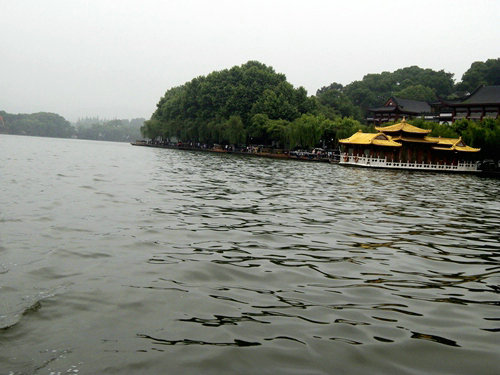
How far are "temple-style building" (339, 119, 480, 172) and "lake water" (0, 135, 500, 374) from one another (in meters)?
36.7

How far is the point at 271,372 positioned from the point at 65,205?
8.85m

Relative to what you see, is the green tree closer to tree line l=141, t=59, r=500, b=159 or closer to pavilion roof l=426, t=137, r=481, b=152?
tree line l=141, t=59, r=500, b=159

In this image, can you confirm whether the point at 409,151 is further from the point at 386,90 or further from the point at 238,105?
the point at 386,90

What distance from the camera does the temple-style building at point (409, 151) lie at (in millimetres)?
45969

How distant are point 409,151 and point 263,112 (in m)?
23.9

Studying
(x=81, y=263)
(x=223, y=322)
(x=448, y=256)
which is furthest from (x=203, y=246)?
(x=448, y=256)

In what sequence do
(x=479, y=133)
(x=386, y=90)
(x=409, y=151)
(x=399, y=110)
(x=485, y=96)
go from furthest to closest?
1. (x=386, y=90)
2. (x=399, y=110)
3. (x=485, y=96)
4. (x=409, y=151)
5. (x=479, y=133)

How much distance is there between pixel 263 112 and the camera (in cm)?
6500

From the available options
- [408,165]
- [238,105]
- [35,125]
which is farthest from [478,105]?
[35,125]

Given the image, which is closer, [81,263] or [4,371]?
[4,371]

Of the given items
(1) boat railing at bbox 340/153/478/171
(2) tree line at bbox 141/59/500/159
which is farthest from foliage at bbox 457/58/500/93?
(1) boat railing at bbox 340/153/478/171

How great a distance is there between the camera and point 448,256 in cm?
750

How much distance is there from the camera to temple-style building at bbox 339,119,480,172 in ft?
151

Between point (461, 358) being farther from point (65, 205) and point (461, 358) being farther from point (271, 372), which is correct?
point (65, 205)
